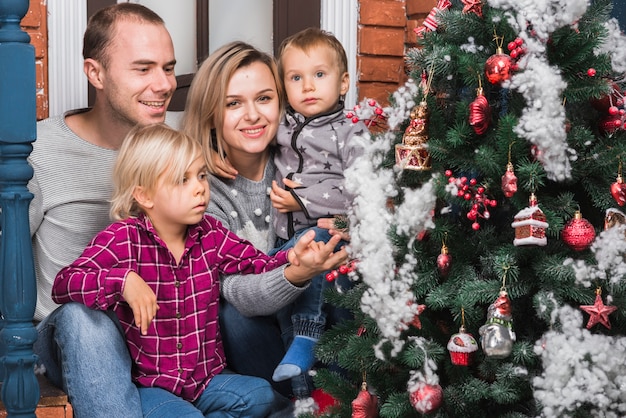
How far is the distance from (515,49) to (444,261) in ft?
1.63

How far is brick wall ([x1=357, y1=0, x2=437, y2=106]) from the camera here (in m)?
3.66

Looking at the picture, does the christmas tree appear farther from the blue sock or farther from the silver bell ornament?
the blue sock

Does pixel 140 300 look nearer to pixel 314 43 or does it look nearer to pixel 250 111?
pixel 250 111

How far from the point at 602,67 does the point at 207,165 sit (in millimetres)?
1228

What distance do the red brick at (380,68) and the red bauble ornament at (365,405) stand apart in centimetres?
177

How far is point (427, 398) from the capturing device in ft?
6.64

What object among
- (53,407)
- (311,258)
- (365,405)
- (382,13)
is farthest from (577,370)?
(382,13)

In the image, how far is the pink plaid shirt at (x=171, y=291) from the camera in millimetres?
2383

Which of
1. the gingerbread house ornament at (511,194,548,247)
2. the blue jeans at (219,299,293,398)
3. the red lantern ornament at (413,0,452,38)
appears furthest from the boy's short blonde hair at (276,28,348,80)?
the gingerbread house ornament at (511,194,548,247)

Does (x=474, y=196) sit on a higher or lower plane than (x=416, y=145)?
lower

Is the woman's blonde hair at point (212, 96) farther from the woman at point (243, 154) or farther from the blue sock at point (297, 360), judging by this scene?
the blue sock at point (297, 360)

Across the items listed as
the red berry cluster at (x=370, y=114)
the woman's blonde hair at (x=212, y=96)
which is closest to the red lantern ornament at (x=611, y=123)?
the red berry cluster at (x=370, y=114)

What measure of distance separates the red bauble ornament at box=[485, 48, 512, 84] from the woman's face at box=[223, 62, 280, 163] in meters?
0.95

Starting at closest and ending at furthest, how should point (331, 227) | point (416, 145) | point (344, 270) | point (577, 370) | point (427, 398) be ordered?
point (577, 370)
point (427, 398)
point (416, 145)
point (344, 270)
point (331, 227)
